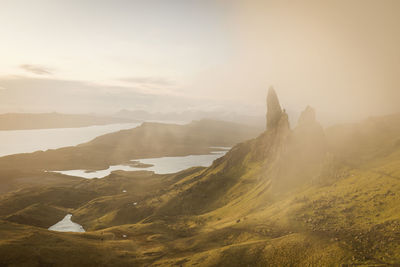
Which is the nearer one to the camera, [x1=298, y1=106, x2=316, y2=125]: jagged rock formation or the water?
[x1=298, y1=106, x2=316, y2=125]: jagged rock formation

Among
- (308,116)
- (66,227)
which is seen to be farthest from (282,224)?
(66,227)

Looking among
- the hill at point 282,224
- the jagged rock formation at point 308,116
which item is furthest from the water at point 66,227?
the jagged rock formation at point 308,116

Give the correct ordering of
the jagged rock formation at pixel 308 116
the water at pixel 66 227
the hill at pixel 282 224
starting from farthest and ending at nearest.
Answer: the water at pixel 66 227, the jagged rock formation at pixel 308 116, the hill at pixel 282 224

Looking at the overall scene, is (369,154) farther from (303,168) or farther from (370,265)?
(370,265)

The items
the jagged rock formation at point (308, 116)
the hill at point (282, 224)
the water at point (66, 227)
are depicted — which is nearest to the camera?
the hill at point (282, 224)

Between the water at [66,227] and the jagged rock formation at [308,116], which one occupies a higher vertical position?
the jagged rock formation at [308,116]

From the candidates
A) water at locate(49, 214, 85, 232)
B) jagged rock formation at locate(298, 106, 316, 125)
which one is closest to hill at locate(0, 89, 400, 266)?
jagged rock formation at locate(298, 106, 316, 125)

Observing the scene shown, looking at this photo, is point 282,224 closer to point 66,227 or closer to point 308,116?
point 308,116

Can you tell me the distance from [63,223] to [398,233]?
210533 mm

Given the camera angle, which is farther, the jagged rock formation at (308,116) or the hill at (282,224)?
the jagged rock formation at (308,116)

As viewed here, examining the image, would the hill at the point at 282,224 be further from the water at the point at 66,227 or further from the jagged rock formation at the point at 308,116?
the water at the point at 66,227

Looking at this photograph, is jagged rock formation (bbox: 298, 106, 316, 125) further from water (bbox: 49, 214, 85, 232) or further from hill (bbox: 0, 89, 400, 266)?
water (bbox: 49, 214, 85, 232)

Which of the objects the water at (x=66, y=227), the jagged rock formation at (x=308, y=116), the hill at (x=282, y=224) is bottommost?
the water at (x=66, y=227)

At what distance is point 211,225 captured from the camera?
12238 centimetres
